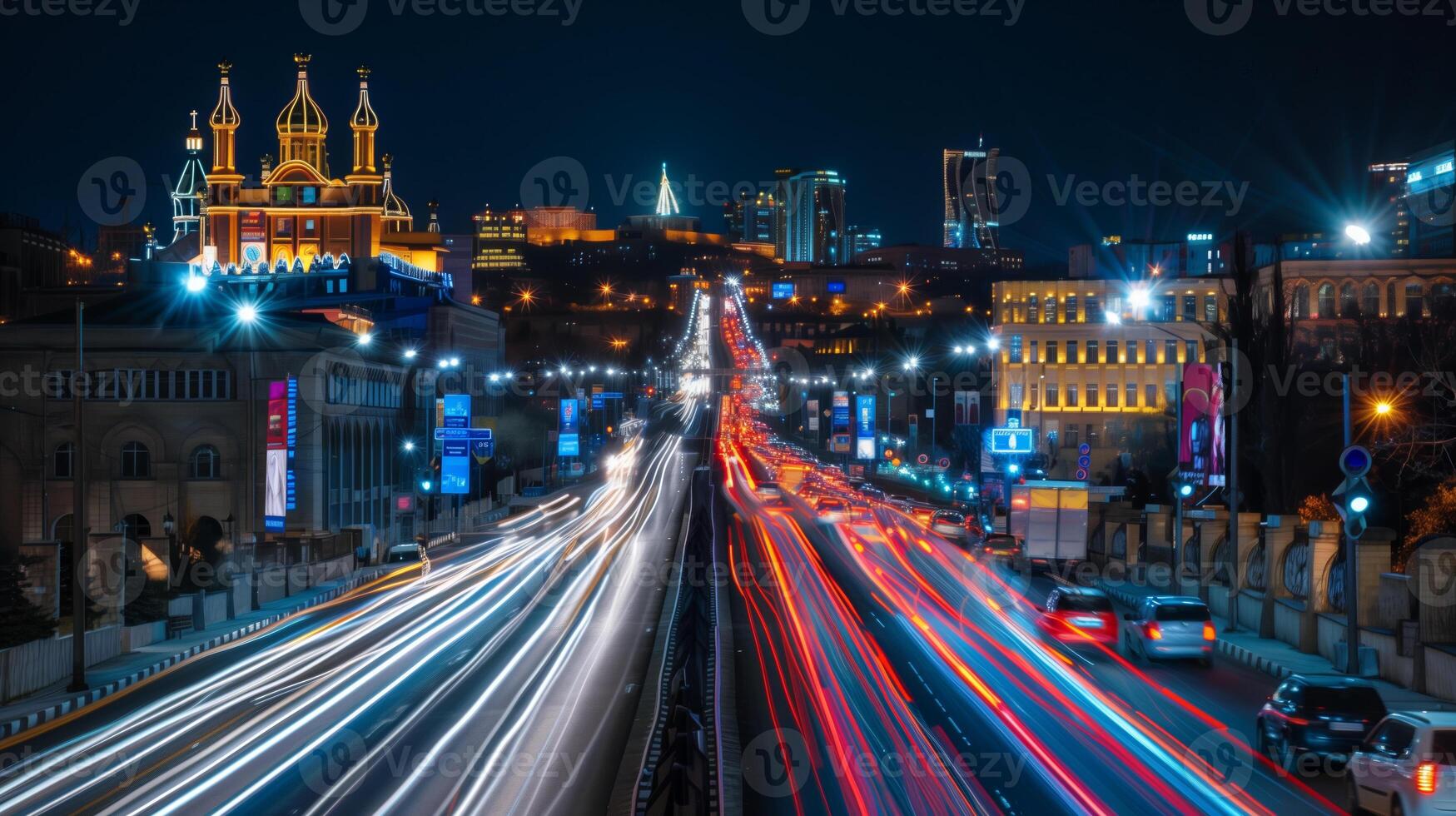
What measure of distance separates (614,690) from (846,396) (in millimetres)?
66656

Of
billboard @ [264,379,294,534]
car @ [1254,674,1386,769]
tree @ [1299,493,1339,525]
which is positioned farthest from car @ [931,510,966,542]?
car @ [1254,674,1386,769]

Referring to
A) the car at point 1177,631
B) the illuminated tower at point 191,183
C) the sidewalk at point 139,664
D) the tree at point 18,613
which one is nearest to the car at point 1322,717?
the car at point 1177,631

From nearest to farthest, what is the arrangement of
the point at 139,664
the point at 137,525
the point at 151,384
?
the point at 139,664
the point at 137,525
the point at 151,384

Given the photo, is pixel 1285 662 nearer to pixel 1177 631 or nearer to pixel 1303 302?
pixel 1177 631

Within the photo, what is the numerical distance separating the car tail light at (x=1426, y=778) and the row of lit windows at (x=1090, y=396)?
8355 centimetres

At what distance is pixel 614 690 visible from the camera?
23.6 meters

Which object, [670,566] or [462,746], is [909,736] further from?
[670,566]

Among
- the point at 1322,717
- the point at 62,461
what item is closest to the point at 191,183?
the point at 62,461

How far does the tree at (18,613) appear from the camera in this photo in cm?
2536

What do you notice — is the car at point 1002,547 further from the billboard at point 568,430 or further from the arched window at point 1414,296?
the billboard at point 568,430

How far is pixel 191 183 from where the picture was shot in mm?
151625

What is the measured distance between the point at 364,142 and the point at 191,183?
2109 inches

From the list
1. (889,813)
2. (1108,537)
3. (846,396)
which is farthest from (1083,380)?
(889,813)

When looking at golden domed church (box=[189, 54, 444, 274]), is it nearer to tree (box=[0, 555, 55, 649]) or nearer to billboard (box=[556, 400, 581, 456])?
billboard (box=[556, 400, 581, 456])
